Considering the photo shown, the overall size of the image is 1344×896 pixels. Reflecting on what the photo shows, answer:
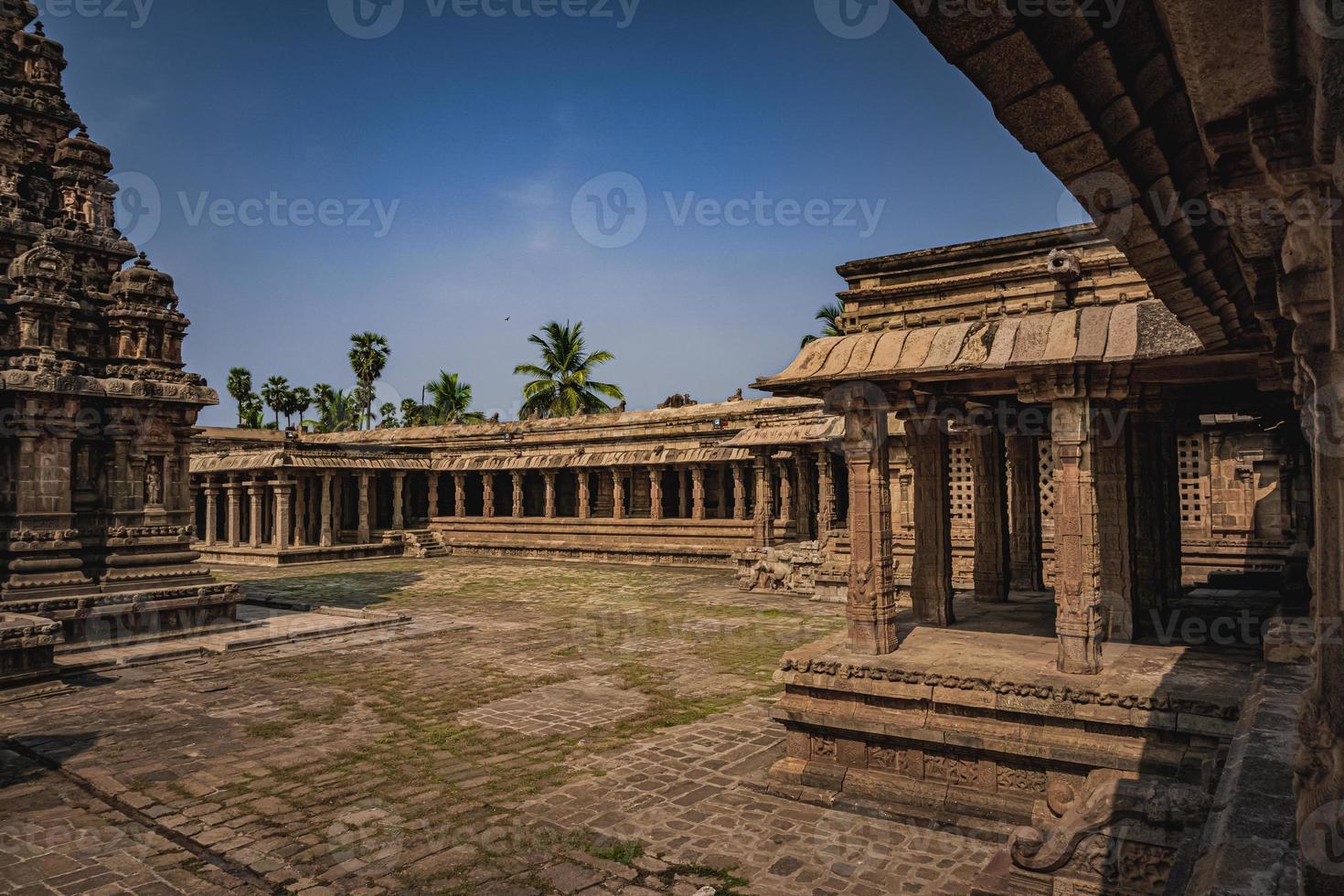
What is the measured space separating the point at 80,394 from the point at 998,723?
15.9 metres

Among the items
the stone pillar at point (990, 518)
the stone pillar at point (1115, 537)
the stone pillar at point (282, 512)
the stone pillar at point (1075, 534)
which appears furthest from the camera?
the stone pillar at point (282, 512)

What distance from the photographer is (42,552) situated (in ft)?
46.3

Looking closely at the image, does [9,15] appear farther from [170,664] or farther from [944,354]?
[944,354]

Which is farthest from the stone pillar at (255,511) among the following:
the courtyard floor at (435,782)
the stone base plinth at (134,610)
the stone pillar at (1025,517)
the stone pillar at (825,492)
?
the stone pillar at (1025,517)

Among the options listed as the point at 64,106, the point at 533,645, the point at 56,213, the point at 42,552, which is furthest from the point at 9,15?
the point at 533,645

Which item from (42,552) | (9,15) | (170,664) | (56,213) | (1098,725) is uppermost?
(9,15)

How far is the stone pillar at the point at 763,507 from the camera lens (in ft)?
80.2

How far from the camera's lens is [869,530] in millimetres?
8594

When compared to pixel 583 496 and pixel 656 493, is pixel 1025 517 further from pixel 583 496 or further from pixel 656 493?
pixel 583 496

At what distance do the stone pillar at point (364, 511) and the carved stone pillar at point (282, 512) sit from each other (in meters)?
3.26

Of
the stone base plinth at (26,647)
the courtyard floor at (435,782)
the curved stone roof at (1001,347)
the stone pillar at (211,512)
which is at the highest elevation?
the curved stone roof at (1001,347)

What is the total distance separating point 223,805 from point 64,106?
1681 cm

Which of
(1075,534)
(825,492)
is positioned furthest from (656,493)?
(1075,534)

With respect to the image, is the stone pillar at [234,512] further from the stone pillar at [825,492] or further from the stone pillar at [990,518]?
the stone pillar at [990,518]
